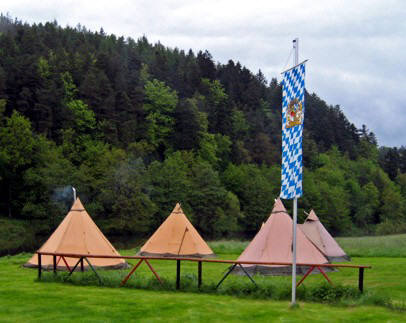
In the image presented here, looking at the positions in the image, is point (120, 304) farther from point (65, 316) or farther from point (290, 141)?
point (290, 141)

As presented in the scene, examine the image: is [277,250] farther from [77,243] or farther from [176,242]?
[77,243]

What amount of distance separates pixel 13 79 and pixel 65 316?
71.6m

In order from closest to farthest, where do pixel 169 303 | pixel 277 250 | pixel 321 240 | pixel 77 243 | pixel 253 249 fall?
1. pixel 169 303
2. pixel 277 250
3. pixel 253 249
4. pixel 77 243
5. pixel 321 240

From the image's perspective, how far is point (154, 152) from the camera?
89875mm

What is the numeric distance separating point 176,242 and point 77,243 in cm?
568

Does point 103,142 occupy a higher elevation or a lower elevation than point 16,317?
higher

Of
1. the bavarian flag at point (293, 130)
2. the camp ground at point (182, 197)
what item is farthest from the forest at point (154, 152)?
the bavarian flag at point (293, 130)

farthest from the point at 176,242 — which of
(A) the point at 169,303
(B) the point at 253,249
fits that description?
(A) the point at 169,303

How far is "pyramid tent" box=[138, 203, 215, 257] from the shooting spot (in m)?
25.0

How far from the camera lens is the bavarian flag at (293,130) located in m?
12.2

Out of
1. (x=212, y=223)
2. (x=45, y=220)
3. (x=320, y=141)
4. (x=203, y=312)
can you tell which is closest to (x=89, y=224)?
(x=203, y=312)

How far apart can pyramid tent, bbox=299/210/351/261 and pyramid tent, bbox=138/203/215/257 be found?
4719 millimetres

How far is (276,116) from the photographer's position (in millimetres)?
122562

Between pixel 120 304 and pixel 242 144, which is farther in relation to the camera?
pixel 242 144
